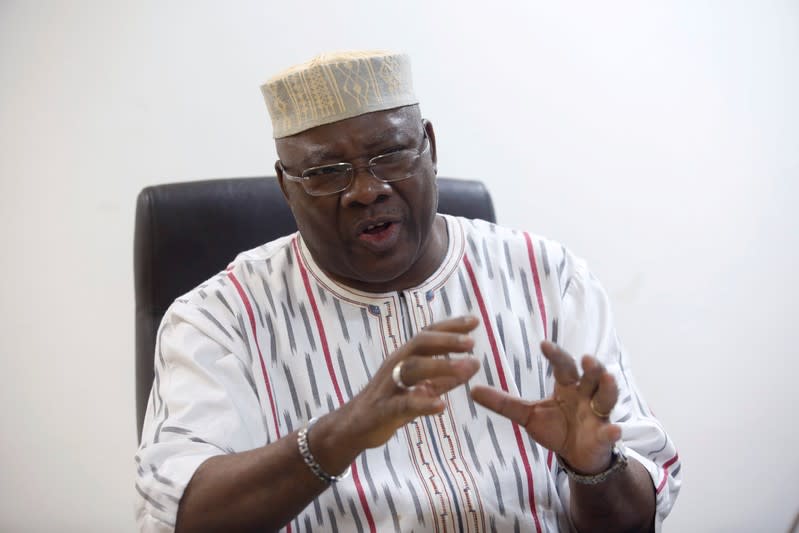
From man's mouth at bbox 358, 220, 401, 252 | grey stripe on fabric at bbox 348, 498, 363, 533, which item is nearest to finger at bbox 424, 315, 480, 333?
man's mouth at bbox 358, 220, 401, 252

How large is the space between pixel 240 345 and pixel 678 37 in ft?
5.43

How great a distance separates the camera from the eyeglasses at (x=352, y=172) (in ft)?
4.44

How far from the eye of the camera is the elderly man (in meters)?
1.18

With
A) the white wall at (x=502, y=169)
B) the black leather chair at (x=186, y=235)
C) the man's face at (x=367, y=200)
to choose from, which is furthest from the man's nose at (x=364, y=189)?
the white wall at (x=502, y=169)

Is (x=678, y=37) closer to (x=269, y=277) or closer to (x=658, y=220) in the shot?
(x=658, y=220)

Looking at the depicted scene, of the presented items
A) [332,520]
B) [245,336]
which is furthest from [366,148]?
[332,520]

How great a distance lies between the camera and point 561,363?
112 cm

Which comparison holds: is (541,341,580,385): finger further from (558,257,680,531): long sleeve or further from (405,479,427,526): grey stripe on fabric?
(405,479,427,526): grey stripe on fabric

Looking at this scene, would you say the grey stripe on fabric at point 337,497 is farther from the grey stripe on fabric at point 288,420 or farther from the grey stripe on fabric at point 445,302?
the grey stripe on fabric at point 445,302

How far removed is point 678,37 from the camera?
242 cm

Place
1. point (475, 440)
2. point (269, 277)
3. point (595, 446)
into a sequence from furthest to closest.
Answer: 1. point (269, 277)
2. point (475, 440)
3. point (595, 446)

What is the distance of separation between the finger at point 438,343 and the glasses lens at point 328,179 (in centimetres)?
39

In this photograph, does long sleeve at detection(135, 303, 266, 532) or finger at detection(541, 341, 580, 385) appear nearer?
finger at detection(541, 341, 580, 385)
